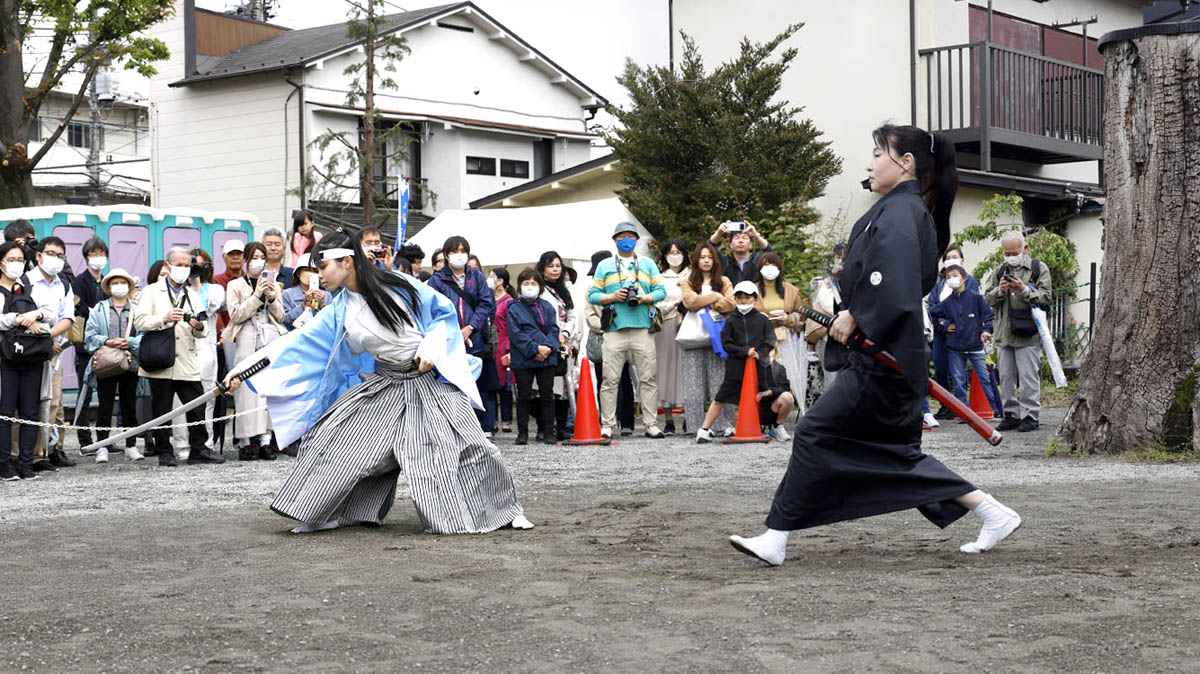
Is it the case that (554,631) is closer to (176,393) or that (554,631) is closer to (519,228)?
(176,393)

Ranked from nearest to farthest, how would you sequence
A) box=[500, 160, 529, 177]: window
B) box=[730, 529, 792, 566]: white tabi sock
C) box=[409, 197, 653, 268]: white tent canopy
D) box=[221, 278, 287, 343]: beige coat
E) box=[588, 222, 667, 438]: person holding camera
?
box=[730, 529, 792, 566]: white tabi sock, box=[221, 278, 287, 343]: beige coat, box=[588, 222, 667, 438]: person holding camera, box=[409, 197, 653, 268]: white tent canopy, box=[500, 160, 529, 177]: window

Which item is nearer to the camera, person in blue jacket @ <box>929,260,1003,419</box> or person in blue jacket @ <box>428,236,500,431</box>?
person in blue jacket @ <box>428,236,500,431</box>

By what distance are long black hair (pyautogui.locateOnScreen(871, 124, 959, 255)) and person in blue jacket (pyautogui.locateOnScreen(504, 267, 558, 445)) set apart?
695cm

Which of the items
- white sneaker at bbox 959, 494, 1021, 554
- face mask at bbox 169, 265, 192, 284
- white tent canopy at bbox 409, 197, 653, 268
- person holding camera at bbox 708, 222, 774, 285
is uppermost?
white tent canopy at bbox 409, 197, 653, 268

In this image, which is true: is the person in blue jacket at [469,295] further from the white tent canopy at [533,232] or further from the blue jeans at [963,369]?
the white tent canopy at [533,232]

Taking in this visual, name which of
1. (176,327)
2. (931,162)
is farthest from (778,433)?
(931,162)

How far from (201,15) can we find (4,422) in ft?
73.5

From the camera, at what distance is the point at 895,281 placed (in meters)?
5.54

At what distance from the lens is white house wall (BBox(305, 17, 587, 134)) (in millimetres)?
28969

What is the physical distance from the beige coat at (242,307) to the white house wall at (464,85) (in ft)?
57.3

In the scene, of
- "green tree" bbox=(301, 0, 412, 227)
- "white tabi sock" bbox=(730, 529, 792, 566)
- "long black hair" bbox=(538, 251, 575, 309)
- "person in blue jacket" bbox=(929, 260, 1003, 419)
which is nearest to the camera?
"white tabi sock" bbox=(730, 529, 792, 566)

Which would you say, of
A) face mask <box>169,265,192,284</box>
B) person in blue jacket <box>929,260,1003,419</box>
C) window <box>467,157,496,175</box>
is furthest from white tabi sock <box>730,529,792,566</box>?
window <box>467,157,496,175</box>

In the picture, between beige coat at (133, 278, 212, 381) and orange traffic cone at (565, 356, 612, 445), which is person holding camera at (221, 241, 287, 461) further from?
orange traffic cone at (565, 356, 612, 445)

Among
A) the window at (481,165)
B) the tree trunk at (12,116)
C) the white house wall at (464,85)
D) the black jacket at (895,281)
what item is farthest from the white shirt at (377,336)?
the window at (481,165)
